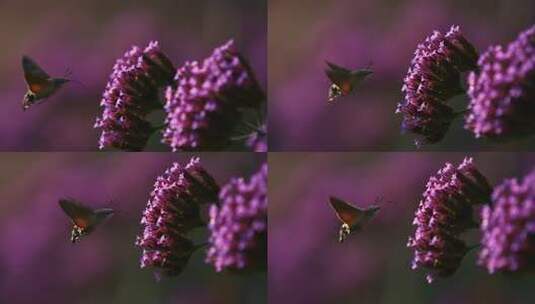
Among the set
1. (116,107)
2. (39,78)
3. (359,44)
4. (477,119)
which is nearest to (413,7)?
(359,44)

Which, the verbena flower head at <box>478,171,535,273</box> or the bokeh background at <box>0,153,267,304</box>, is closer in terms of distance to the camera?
the verbena flower head at <box>478,171,535,273</box>

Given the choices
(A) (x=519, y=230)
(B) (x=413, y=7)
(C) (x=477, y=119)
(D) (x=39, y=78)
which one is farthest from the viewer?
(D) (x=39, y=78)

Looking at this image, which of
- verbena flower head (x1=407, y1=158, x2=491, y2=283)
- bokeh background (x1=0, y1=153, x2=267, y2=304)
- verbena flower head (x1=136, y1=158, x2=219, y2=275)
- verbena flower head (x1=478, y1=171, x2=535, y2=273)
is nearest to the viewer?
verbena flower head (x1=478, y1=171, x2=535, y2=273)

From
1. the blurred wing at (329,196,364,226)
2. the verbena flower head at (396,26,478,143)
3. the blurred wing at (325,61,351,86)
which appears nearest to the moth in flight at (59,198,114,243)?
the blurred wing at (329,196,364,226)

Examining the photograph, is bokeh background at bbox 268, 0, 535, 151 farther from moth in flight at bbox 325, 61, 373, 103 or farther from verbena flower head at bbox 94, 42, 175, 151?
verbena flower head at bbox 94, 42, 175, 151

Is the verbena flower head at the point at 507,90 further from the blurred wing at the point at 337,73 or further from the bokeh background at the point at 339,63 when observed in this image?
the blurred wing at the point at 337,73

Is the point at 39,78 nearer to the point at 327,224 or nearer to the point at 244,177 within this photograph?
the point at 244,177

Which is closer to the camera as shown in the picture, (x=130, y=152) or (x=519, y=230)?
(x=519, y=230)
